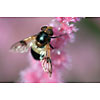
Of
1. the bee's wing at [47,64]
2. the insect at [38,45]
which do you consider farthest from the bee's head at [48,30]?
the bee's wing at [47,64]

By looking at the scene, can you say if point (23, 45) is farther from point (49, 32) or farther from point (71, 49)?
point (71, 49)

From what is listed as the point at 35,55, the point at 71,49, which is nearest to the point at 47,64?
the point at 35,55

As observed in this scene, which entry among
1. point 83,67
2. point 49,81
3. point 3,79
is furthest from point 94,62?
point 3,79
